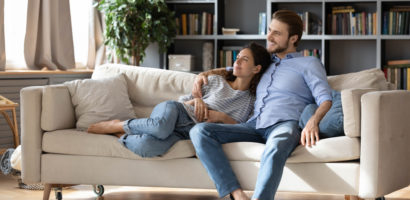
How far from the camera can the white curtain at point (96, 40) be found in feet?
18.2

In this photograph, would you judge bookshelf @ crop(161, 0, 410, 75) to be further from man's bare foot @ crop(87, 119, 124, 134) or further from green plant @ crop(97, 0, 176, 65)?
man's bare foot @ crop(87, 119, 124, 134)

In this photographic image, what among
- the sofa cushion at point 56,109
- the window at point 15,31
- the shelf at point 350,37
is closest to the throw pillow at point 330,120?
the sofa cushion at point 56,109

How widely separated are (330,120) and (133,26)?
9.19ft

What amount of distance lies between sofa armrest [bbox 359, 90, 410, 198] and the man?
224mm

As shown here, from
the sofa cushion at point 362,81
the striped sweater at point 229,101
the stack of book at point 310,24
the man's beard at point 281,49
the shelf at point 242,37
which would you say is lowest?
the striped sweater at point 229,101

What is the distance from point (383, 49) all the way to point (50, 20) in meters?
2.82

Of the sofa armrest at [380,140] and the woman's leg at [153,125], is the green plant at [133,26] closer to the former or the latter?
the woman's leg at [153,125]

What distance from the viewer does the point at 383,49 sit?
5.43 metres

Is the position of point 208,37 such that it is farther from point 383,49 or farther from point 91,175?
point 91,175

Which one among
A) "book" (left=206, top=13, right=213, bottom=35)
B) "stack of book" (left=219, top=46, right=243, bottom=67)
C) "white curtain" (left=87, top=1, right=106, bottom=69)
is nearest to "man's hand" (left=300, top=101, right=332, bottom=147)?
"stack of book" (left=219, top=46, right=243, bottom=67)

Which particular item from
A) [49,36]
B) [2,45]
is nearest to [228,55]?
[49,36]

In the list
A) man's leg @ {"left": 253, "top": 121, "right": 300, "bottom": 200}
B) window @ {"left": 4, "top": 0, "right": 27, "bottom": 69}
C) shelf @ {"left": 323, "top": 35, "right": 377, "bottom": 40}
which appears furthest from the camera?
shelf @ {"left": 323, "top": 35, "right": 377, "bottom": 40}

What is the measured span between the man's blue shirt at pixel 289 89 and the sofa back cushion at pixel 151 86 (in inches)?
22.6

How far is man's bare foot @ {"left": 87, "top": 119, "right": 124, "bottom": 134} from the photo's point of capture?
10.3 ft
